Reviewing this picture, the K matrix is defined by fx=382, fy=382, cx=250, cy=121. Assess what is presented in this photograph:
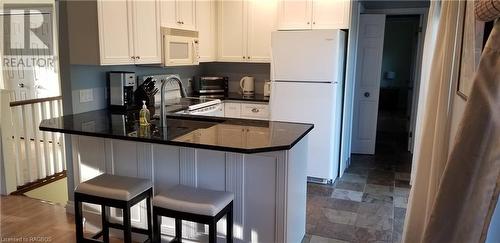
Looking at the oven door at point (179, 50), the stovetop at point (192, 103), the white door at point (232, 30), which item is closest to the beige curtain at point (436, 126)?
the stovetop at point (192, 103)

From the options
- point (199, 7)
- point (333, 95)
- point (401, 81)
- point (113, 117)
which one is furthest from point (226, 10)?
point (401, 81)

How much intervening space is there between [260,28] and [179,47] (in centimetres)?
116

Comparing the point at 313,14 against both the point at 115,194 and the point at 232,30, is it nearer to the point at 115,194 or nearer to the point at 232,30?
the point at 232,30

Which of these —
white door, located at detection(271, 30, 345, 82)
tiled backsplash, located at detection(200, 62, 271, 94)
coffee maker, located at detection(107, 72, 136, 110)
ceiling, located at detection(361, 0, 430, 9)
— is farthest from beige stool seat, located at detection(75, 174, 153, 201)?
ceiling, located at detection(361, 0, 430, 9)

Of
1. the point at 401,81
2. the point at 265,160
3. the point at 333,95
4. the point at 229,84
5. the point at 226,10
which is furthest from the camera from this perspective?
the point at 401,81

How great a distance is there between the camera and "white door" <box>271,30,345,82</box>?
13.1 feet

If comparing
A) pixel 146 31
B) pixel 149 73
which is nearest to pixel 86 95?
pixel 146 31

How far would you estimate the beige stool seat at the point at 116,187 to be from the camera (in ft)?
7.96

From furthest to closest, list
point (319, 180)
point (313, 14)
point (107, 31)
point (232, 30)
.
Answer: point (232, 30) < point (319, 180) < point (313, 14) < point (107, 31)

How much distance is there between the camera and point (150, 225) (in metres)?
2.71

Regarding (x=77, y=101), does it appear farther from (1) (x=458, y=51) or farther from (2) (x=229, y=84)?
(1) (x=458, y=51)

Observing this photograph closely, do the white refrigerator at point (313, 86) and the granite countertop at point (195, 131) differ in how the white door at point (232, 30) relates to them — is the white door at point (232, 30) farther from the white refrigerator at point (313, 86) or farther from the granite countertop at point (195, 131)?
the granite countertop at point (195, 131)

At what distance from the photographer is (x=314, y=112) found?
4.17 meters

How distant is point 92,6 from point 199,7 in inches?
64.3
